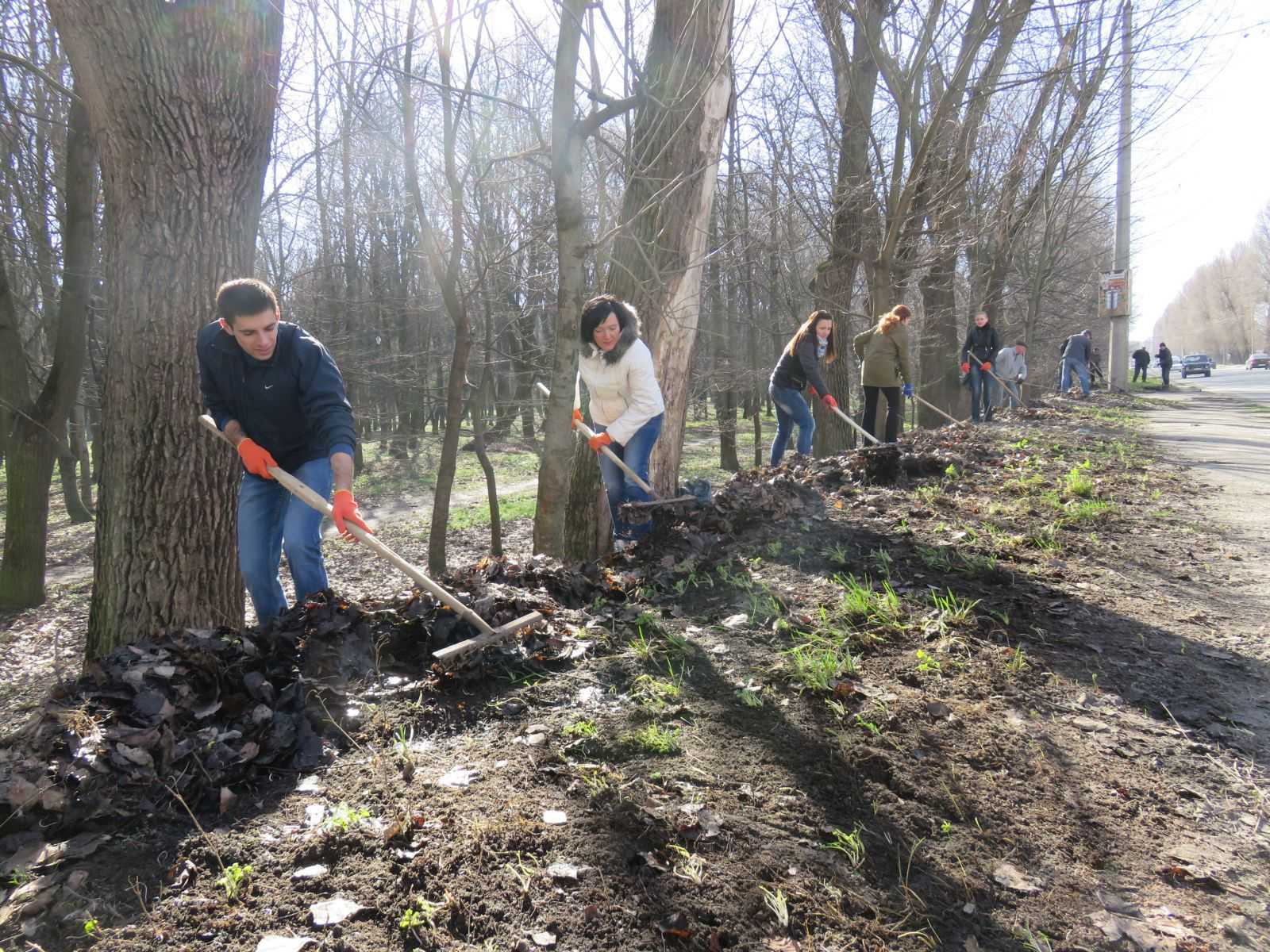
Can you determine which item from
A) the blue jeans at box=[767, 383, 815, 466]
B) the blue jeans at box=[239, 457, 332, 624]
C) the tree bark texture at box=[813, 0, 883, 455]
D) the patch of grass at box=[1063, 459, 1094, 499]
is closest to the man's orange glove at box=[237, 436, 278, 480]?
the blue jeans at box=[239, 457, 332, 624]

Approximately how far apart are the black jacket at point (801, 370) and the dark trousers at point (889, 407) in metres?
1.09

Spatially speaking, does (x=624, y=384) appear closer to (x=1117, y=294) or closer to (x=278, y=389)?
(x=278, y=389)

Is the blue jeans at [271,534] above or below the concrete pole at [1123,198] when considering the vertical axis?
below

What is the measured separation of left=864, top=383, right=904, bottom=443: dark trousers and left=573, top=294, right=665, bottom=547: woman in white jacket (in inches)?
175

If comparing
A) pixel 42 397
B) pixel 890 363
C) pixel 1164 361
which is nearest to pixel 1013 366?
pixel 890 363

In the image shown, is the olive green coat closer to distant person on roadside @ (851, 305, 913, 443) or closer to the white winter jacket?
distant person on roadside @ (851, 305, 913, 443)

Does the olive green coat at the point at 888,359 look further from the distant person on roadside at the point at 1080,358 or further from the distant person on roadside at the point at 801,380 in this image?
the distant person on roadside at the point at 1080,358

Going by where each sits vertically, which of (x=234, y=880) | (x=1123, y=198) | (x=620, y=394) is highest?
(x=1123, y=198)

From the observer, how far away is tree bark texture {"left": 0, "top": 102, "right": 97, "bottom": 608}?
27.3 feet

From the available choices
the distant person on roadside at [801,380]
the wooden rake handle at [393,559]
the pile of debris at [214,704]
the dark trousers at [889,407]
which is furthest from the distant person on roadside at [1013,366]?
the wooden rake handle at [393,559]

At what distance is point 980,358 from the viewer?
12578 mm

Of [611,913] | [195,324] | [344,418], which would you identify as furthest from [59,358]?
[611,913]

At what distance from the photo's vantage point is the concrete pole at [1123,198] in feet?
28.8

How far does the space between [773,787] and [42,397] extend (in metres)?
9.67
